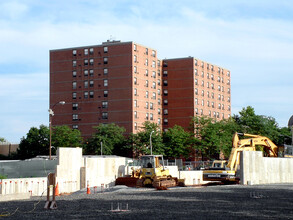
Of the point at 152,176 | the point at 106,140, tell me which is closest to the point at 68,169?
the point at 152,176

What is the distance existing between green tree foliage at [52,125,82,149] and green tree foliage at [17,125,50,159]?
1.75 m

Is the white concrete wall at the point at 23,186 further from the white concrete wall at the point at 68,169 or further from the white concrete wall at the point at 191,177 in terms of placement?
the white concrete wall at the point at 191,177

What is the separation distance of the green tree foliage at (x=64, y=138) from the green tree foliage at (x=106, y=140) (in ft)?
9.29

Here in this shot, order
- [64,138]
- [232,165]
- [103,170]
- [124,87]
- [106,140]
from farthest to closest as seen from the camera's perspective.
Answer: [124,87] → [64,138] → [106,140] → [232,165] → [103,170]

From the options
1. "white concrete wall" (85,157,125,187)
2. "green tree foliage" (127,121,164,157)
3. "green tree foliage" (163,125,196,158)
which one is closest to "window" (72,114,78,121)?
"green tree foliage" (127,121,164,157)

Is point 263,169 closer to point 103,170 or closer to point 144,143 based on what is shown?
point 103,170

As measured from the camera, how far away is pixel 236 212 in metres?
21.8

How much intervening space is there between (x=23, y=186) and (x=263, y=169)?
25.3 meters

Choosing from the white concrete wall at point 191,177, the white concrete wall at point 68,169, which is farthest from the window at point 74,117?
the white concrete wall at point 68,169

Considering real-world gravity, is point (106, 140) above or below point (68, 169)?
above

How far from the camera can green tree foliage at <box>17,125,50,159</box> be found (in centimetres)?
10150

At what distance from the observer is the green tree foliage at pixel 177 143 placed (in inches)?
4158

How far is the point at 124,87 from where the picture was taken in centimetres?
11012

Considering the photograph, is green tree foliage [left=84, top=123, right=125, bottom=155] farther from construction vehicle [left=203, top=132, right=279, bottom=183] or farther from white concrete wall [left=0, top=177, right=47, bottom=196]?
white concrete wall [left=0, top=177, right=47, bottom=196]
